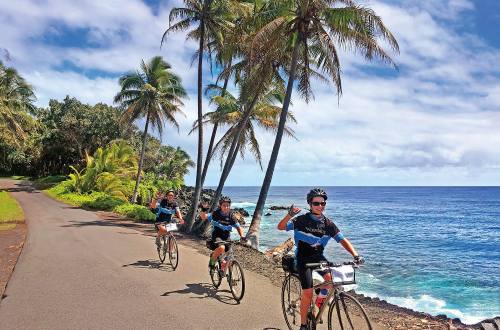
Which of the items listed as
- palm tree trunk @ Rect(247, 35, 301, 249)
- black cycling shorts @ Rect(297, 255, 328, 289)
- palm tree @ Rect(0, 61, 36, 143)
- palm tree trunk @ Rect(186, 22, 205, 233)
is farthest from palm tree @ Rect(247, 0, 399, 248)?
palm tree @ Rect(0, 61, 36, 143)

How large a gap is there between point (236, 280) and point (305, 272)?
8.35 feet

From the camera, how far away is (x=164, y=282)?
9.01 metres

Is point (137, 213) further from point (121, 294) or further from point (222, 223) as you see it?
point (222, 223)

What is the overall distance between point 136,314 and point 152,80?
86.6 feet

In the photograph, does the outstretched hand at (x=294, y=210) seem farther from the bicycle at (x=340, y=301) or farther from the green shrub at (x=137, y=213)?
the green shrub at (x=137, y=213)

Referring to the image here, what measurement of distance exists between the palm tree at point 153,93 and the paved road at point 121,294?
19.0 metres

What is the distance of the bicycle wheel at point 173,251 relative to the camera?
10.3 metres

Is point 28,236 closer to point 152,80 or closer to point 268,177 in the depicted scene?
point 268,177

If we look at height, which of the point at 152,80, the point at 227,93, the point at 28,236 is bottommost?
the point at 28,236

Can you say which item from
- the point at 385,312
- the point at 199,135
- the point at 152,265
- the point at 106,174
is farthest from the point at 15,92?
the point at 385,312

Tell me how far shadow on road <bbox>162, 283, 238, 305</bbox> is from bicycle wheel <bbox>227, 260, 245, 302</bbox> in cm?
14

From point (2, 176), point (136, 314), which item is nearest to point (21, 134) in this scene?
point (136, 314)

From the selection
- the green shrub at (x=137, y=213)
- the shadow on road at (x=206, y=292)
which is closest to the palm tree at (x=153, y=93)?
the green shrub at (x=137, y=213)

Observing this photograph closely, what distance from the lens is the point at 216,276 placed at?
28.5 feet
